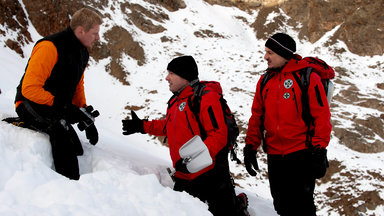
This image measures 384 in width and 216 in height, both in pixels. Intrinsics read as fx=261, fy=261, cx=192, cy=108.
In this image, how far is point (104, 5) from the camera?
22.5 meters

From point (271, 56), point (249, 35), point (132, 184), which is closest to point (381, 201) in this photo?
point (271, 56)

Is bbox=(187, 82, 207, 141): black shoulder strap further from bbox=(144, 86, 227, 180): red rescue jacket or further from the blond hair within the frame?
the blond hair

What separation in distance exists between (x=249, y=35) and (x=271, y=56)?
2451 centimetres

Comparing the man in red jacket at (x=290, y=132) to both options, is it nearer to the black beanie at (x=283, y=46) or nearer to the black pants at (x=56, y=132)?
the black beanie at (x=283, y=46)

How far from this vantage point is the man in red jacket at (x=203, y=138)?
120 inches

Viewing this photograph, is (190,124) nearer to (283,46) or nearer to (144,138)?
(283,46)

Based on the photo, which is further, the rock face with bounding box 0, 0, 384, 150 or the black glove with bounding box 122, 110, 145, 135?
the rock face with bounding box 0, 0, 384, 150

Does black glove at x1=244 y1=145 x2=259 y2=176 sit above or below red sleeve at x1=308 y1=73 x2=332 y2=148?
below

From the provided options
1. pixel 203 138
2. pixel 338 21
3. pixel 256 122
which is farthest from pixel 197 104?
pixel 338 21

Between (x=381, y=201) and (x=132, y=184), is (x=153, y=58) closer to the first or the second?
(x=381, y=201)

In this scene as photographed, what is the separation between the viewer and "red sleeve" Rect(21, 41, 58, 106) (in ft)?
9.59

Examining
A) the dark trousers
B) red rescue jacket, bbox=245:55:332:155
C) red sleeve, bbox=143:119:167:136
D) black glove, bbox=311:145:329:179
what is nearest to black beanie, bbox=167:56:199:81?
red sleeve, bbox=143:119:167:136

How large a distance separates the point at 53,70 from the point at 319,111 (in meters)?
3.30

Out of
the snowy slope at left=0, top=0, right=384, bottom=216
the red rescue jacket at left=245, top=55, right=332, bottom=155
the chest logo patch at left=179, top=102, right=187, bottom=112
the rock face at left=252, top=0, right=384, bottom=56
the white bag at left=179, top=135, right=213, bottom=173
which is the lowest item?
the snowy slope at left=0, top=0, right=384, bottom=216
